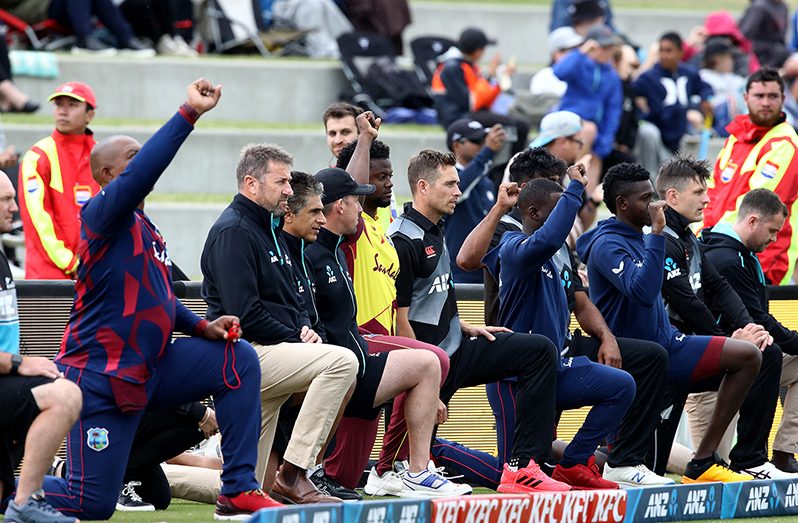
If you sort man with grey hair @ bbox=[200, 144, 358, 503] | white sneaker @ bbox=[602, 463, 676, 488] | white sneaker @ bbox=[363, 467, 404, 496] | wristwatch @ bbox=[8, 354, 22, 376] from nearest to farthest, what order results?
1. wristwatch @ bbox=[8, 354, 22, 376]
2. man with grey hair @ bbox=[200, 144, 358, 503]
3. white sneaker @ bbox=[363, 467, 404, 496]
4. white sneaker @ bbox=[602, 463, 676, 488]

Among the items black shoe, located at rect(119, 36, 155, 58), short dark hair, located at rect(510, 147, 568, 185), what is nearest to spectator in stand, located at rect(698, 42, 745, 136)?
black shoe, located at rect(119, 36, 155, 58)

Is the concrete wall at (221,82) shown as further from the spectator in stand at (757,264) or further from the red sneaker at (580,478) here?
the red sneaker at (580,478)

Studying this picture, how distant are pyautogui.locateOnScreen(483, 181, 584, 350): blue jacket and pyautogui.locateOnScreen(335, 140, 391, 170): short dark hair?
81cm

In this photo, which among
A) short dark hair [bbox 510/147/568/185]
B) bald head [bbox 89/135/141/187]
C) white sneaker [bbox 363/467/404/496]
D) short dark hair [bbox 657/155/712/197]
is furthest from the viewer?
short dark hair [bbox 657/155/712/197]

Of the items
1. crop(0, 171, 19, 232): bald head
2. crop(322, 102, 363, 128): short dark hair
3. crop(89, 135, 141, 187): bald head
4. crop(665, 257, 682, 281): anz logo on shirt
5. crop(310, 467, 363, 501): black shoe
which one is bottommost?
crop(310, 467, 363, 501): black shoe

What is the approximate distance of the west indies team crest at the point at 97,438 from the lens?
6262 mm

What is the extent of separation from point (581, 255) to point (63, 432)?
353 cm

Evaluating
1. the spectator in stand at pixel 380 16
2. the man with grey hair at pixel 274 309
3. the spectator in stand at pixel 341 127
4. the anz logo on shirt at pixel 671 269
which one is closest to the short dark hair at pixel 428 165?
the spectator in stand at pixel 341 127

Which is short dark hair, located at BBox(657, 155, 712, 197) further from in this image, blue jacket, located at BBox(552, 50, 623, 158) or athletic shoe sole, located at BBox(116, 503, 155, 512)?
blue jacket, located at BBox(552, 50, 623, 158)

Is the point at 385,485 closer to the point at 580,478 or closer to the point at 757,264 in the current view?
the point at 580,478

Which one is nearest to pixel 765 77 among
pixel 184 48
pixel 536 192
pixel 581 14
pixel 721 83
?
pixel 536 192

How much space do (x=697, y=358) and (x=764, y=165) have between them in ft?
7.39

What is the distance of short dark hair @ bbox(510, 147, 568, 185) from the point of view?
8.32 metres

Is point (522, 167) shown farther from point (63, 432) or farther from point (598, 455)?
point (63, 432)
